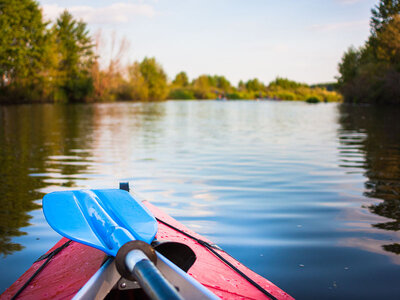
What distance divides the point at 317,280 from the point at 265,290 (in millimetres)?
951

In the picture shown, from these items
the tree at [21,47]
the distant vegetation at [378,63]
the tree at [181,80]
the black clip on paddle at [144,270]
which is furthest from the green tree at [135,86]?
the black clip on paddle at [144,270]

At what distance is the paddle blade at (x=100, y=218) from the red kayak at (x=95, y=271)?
121 mm

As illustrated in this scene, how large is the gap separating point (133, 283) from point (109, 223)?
13.3 inches

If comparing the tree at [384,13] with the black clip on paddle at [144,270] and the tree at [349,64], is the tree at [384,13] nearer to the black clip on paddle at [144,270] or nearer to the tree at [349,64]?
the tree at [349,64]

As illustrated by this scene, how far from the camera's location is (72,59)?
42.0m

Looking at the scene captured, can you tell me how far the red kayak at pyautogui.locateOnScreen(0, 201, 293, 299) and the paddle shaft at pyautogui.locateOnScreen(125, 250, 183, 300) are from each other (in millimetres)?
374

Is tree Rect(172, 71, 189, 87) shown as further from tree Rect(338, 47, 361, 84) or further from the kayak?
the kayak

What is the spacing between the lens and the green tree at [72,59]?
40906mm

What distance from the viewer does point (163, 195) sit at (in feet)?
15.1

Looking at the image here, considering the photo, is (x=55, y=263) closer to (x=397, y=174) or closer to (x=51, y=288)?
(x=51, y=288)

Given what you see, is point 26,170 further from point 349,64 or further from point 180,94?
point 180,94

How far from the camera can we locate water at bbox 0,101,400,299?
2.65 metres

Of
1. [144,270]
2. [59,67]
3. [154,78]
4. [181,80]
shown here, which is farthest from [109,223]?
[181,80]

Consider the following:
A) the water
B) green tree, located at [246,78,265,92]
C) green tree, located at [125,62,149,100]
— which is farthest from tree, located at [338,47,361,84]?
green tree, located at [246,78,265,92]
